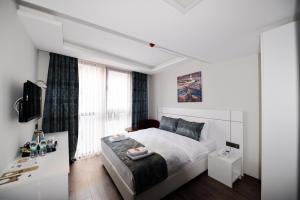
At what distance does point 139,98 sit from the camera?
167 inches

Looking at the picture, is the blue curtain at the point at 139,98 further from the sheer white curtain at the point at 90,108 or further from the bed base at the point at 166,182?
the bed base at the point at 166,182

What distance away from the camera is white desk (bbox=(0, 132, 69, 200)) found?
998 millimetres

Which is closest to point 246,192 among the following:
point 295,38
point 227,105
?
point 227,105

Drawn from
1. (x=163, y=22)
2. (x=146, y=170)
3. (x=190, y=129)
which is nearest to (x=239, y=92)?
(x=190, y=129)

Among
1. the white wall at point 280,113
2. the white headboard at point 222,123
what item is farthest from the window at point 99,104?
the white wall at point 280,113

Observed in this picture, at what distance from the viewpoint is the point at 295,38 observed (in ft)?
3.99

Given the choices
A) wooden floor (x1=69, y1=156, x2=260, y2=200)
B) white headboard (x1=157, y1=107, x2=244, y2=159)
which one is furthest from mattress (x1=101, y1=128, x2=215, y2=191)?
wooden floor (x1=69, y1=156, x2=260, y2=200)

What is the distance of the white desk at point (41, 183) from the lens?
39.3 inches

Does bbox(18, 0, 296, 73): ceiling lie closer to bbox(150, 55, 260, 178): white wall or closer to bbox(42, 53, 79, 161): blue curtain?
bbox(150, 55, 260, 178): white wall

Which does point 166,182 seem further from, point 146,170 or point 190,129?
point 190,129

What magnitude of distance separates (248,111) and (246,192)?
140cm

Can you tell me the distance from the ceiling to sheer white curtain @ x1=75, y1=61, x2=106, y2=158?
85 cm

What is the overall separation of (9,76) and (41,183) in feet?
3.81

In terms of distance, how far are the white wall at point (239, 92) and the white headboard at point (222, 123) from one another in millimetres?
110
